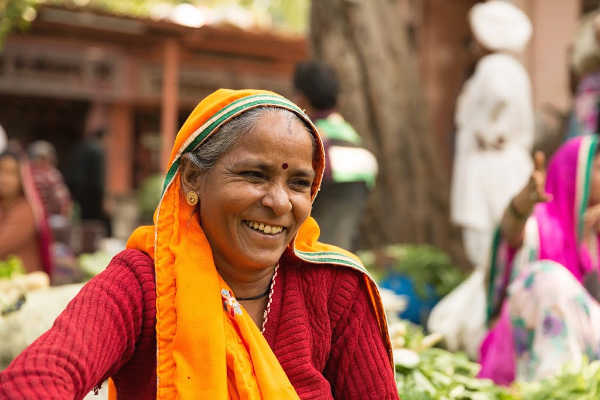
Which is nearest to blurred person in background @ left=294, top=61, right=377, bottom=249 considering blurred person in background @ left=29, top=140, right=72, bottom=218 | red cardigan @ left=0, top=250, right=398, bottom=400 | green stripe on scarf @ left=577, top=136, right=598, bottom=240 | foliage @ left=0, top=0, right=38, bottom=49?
green stripe on scarf @ left=577, top=136, right=598, bottom=240

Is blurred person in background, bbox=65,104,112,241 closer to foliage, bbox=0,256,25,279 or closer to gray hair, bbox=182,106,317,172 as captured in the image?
foliage, bbox=0,256,25,279

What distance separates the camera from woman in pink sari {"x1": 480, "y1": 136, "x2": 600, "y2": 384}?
314 centimetres

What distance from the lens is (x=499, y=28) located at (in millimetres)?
5777

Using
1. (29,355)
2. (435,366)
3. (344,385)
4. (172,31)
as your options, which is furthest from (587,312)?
(172,31)

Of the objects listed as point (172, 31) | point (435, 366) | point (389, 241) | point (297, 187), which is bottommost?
point (389, 241)

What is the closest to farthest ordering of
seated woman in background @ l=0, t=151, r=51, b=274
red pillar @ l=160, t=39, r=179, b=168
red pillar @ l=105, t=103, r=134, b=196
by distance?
1. seated woman in background @ l=0, t=151, r=51, b=274
2. red pillar @ l=160, t=39, r=179, b=168
3. red pillar @ l=105, t=103, r=134, b=196

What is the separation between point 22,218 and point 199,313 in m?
4.10

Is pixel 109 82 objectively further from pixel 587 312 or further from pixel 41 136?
pixel 587 312

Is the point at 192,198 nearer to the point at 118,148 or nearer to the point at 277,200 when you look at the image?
the point at 277,200

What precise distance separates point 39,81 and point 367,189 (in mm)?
8929

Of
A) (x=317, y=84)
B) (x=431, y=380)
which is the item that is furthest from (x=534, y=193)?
(x=317, y=84)

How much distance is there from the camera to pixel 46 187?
8.85 metres

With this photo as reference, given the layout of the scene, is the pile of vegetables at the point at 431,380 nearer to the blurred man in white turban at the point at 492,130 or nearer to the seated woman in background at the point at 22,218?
the blurred man in white turban at the point at 492,130

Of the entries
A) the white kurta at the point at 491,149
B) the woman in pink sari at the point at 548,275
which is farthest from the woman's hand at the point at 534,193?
the white kurta at the point at 491,149
